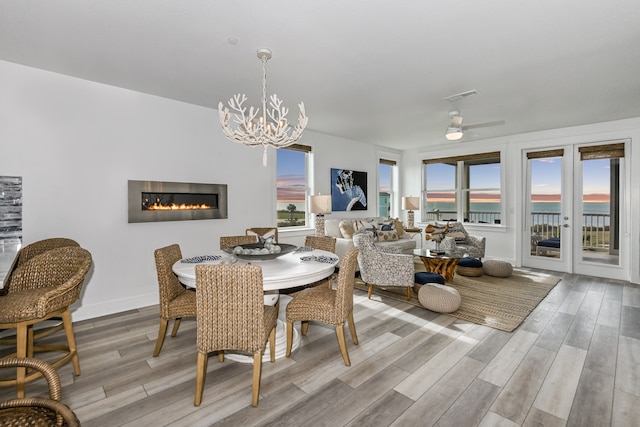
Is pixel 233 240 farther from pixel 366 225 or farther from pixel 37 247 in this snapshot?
pixel 366 225

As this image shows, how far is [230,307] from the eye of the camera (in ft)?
6.09

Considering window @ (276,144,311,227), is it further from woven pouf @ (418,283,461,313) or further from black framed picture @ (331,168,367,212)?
woven pouf @ (418,283,461,313)

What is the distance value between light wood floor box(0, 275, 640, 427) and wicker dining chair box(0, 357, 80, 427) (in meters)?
0.76

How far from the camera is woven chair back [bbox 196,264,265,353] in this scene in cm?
181

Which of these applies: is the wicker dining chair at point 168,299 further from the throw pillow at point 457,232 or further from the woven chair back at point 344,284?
the throw pillow at point 457,232

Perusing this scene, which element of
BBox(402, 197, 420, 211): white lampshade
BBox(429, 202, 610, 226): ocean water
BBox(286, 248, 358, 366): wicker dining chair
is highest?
BBox(402, 197, 420, 211): white lampshade

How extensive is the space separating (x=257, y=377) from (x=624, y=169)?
6433 mm

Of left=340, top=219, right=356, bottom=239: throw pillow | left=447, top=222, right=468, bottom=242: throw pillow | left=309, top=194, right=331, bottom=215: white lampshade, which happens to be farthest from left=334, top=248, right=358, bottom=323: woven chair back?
left=447, top=222, right=468, bottom=242: throw pillow

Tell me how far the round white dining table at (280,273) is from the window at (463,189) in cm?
516

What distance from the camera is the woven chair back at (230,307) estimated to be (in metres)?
1.81

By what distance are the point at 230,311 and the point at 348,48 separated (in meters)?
2.33

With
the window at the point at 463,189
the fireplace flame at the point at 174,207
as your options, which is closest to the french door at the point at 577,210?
the window at the point at 463,189

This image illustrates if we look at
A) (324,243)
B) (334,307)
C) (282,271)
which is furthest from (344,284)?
(324,243)

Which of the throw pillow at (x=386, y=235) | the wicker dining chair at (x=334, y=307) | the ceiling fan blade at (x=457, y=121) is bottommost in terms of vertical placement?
the wicker dining chair at (x=334, y=307)
